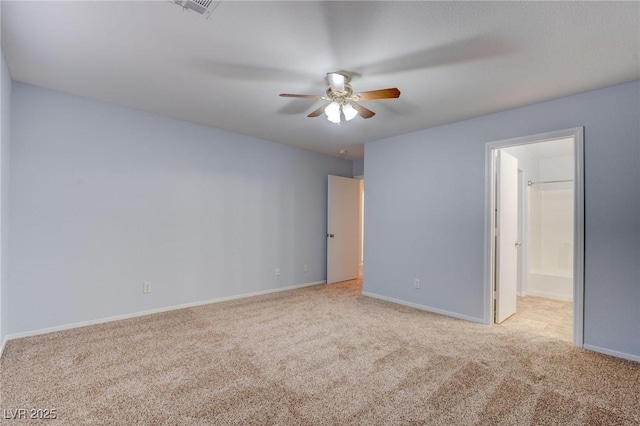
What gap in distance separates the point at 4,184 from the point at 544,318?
19.3ft

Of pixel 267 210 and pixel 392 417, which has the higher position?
pixel 267 210

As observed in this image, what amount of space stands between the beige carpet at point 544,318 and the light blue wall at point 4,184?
5033 millimetres

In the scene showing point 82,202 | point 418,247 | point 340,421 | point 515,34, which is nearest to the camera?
point 340,421

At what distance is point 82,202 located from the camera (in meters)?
3.20

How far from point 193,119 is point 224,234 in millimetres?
1601

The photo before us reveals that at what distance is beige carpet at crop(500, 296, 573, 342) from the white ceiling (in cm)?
247

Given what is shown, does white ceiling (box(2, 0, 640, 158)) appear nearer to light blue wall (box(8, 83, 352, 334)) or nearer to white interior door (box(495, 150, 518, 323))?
light blue wall (box(8, 83, 352, 334))

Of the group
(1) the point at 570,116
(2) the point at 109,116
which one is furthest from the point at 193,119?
(1) the point at 570,116

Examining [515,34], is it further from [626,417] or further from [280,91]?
[626,417]

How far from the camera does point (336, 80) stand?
2.38m

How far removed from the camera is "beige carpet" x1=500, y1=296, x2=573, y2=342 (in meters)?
3.32

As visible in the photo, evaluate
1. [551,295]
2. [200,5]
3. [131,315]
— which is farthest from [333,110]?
[551,295]

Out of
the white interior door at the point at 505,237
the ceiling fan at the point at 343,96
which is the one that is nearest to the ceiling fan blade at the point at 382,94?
the ceiling fan at the point at 343,96

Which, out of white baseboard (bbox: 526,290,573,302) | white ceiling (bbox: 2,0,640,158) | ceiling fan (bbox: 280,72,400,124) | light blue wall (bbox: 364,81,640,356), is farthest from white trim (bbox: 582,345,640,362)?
ceiling fan (bbox: 280,72,400,124)
